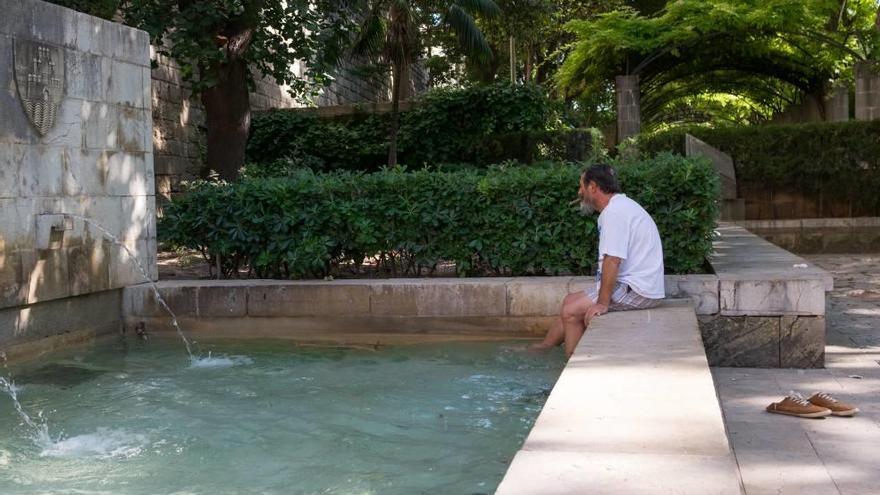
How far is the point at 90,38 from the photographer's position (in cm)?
792

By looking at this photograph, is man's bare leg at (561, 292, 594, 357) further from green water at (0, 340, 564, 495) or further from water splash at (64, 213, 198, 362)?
water splash at (64, 213, 198, 362)

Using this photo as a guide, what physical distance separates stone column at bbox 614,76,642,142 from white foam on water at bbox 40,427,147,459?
64.1ft

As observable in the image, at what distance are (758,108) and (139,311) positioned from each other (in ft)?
137

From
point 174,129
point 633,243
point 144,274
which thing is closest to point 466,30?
point 174,129

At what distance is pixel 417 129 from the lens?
20016 millimetres

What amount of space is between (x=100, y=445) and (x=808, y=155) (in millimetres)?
16137

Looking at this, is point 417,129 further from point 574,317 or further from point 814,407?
point 814,407

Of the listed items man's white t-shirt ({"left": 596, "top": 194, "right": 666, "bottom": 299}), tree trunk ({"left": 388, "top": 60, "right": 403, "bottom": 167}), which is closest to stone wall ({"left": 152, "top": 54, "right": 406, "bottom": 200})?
tree trunk ({"left": 388, "top": 60, "right": 403, "bottom": 167})

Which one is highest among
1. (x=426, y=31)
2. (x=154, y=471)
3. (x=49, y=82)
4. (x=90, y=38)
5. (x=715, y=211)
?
(x=426, y=31)

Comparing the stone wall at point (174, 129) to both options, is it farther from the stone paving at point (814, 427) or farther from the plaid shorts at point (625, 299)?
the stone paving at point (814, 427)

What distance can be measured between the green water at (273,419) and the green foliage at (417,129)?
1235cm

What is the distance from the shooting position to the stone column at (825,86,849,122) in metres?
25.0

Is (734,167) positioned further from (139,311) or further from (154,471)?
(154,471)

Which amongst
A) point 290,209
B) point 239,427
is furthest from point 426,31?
point 239,427
